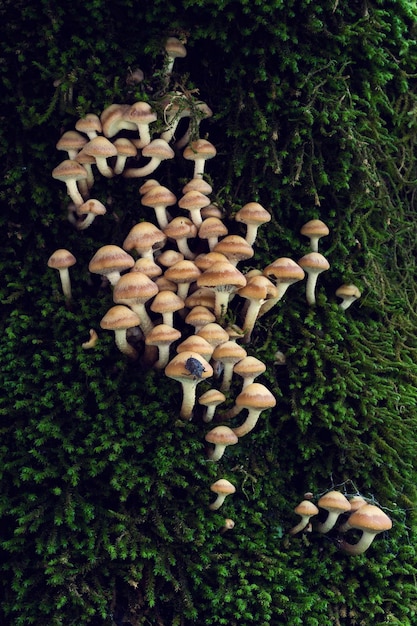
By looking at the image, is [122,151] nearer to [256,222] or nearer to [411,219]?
[256,222]

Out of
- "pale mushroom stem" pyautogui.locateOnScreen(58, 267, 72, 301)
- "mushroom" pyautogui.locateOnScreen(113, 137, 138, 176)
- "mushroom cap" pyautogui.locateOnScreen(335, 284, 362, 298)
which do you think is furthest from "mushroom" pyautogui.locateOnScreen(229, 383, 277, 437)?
"mushroom" pyautogui.locateOnScreen(113, 137, 138, 176)

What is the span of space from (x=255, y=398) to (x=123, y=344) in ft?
2.08

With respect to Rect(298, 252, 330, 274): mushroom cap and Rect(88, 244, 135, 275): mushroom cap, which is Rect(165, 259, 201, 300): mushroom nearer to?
Rect(88, 244, 135, 275): mushroom cap

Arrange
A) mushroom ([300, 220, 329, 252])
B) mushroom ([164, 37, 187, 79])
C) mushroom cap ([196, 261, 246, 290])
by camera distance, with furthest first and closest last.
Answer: mushroom ([300, 220, 329, 252]) < mushroom ([164, 37, 187, 79]) < mushroom cap ([196, 261, 246, 290])

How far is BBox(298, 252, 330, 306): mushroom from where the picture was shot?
278cm

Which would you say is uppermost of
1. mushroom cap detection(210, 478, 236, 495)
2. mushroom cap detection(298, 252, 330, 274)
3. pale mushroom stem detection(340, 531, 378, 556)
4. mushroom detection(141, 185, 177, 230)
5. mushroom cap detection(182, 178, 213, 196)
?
mushroom cap detection(182, 178, 213, 196)

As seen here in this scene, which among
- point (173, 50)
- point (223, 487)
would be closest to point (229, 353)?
point (223, 487)

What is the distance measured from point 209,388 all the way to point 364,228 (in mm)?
1313

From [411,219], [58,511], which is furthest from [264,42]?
[58,511]

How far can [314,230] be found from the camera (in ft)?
9.28

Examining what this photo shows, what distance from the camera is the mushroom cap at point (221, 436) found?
2406 millimetres

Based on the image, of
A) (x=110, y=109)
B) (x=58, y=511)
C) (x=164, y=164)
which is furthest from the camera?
(x=164, y=164)

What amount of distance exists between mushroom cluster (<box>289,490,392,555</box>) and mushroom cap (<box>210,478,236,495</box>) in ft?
1.19

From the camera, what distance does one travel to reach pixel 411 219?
3.52 m
